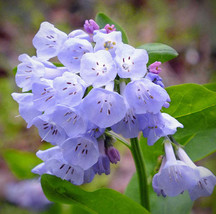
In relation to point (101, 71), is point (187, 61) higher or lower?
lower

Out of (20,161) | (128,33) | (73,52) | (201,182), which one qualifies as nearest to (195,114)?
(201,182)

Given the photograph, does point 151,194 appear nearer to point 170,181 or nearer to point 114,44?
point 170,181

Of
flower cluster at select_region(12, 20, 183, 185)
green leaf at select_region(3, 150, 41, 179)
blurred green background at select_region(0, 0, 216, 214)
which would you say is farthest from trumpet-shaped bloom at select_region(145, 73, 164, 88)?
blurred green background at select_region(0, 0, 216, 214)

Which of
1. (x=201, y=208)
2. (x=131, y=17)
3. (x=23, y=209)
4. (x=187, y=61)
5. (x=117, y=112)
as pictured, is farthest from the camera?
(x=131, y=17)

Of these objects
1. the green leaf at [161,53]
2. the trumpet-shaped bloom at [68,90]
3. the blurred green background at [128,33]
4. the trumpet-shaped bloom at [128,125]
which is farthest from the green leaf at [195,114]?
the blurred green background at [128,33]

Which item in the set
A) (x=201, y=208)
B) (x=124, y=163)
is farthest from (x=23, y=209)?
(x=201, y=208)

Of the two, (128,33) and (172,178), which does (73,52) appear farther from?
(128,33)

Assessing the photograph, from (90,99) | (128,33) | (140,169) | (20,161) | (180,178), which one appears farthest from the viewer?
(128,33)
